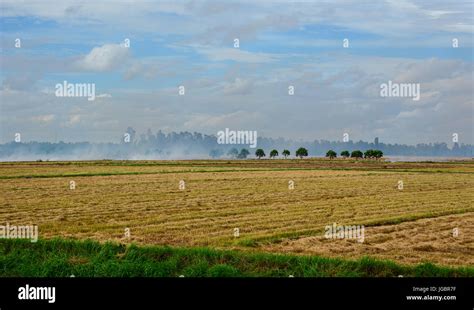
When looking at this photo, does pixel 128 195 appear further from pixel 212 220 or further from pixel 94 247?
pixel 94 247

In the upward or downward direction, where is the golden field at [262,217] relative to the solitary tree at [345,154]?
downward

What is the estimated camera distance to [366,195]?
114ft

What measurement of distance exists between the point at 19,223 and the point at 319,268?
13.8 m

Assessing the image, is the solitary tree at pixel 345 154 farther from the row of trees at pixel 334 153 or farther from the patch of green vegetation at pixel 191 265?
the patch of green vegetation at pixel 191 265

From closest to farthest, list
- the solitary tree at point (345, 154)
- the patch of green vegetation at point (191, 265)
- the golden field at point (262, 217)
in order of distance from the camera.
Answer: the patch of green vegetation at point (191, 265) → the golden field at point (262, 217) → the solitary tree at point (345, 154)

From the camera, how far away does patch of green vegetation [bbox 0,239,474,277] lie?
36.4 feet

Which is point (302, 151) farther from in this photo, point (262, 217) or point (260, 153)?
point (262, 217)

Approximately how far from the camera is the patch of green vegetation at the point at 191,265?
1109cm

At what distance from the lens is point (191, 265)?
38.0 ft

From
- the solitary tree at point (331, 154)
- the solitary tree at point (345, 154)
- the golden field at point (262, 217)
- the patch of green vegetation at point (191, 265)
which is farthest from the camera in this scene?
the solitary tree at point (345, 154)

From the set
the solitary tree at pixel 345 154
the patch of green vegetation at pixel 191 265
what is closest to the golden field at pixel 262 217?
the patch of green vegetation at pixel 191 265
